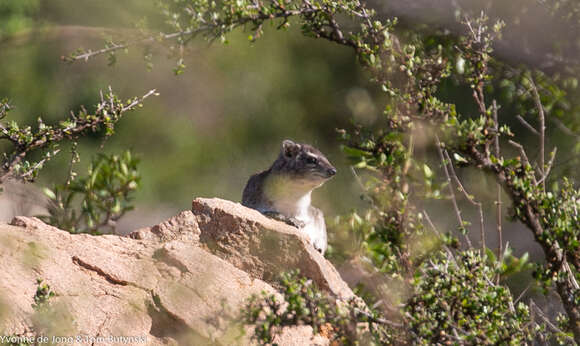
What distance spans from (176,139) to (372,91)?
237cm

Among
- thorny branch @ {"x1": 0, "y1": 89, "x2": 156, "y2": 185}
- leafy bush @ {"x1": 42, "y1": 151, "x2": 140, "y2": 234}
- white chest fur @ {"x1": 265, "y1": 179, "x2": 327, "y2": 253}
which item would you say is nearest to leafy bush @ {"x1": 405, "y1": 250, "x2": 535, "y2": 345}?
leafy bush @ {"x1": 42, "y1": 151, "x2": 140, "y2": 234}

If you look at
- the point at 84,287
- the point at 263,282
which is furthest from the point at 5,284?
the point at 263,282

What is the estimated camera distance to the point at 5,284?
3795 millimetres

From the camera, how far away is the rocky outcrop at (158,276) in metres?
3.83

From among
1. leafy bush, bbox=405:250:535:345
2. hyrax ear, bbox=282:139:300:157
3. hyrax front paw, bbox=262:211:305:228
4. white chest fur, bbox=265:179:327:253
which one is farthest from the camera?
hyrax ear, bbox=282:139:300:157

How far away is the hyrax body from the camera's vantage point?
22.0 ft

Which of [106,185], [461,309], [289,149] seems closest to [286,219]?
[289,149]

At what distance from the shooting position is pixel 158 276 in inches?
167

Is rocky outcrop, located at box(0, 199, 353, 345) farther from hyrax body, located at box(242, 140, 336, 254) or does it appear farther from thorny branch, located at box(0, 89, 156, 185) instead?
hyrax body, located at box(242, 140, 336, 254)

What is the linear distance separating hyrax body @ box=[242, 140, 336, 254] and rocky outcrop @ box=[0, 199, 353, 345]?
1.87 m

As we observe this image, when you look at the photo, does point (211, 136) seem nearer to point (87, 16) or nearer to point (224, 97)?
point (224, 97)

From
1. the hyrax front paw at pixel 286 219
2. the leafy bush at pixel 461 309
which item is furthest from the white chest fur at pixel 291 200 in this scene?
the leafy bush at pixel 461 309

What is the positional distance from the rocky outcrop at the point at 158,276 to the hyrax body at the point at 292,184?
1874 millimetres

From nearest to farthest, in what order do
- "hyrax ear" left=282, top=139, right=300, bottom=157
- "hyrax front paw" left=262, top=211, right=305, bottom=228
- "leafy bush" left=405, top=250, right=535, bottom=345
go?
"leafy bush" left=405, top=250, right=535, bottom=345, "hyrax front paw" left=262, top=211, right=305, bottom=228, "hyrax ear" left=282, top=139, right=300, bottom=157
